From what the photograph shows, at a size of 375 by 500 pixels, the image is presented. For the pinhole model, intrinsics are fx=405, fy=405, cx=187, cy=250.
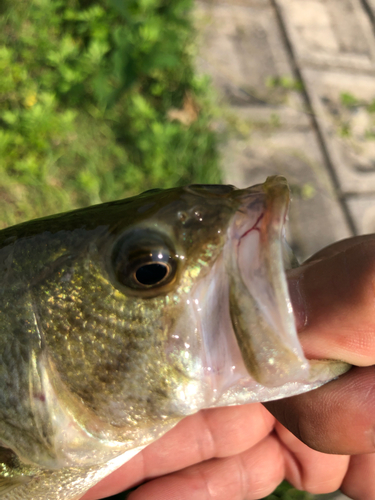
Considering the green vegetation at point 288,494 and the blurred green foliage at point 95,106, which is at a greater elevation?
the blurred green foliage at point 95,106

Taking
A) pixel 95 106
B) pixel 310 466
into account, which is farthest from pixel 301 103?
pixel 310 466

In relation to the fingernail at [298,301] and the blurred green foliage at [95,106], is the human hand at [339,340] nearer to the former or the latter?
the fingernail at [298,301]

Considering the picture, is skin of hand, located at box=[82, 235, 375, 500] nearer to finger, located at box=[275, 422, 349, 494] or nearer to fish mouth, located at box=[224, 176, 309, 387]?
finger, located at box=[275, 422, 349, 494]

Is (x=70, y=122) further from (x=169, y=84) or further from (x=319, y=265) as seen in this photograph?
(x=319, y=265)

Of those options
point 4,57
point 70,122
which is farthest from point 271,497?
point 4,57

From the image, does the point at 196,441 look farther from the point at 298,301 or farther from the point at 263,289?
the point at 263,289

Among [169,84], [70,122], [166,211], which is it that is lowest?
[166,211]

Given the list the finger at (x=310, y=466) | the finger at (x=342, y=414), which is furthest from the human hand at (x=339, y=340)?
the finger at (x=310, y=466)
